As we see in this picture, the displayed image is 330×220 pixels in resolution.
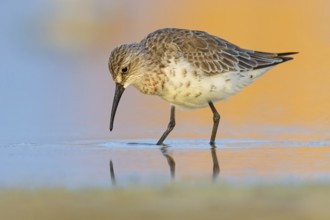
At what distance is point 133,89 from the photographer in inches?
555

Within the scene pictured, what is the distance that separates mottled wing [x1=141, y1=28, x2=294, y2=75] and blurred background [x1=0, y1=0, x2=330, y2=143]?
2.33 ft

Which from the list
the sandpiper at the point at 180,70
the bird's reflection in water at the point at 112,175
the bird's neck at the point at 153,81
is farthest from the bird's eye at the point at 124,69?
the bird's reflection in water at the point at 112,175

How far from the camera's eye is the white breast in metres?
9.79

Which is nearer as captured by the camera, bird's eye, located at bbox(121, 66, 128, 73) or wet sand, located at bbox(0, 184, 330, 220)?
wet sand, located at bbox(0, 184, 330, 220)

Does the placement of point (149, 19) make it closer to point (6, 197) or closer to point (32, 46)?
point (32, 46)

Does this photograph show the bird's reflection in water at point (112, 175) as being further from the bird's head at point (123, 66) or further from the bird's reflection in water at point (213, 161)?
the bird's head at point (123, 66)

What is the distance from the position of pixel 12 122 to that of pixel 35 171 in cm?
313

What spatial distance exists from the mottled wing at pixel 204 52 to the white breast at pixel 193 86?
0.10m

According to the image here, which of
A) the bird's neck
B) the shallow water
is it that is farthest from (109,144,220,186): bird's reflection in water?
the bird's neck

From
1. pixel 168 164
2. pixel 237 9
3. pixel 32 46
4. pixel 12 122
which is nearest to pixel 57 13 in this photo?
pixel 32 46

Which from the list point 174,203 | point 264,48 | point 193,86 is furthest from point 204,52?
point 264,48

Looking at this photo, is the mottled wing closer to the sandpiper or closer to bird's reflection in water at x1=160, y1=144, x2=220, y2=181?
the sandpiper

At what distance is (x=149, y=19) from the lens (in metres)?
18.0

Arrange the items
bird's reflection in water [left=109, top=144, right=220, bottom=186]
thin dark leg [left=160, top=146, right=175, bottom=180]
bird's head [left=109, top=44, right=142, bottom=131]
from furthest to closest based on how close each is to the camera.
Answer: bird's head [left=109, top=44, right=142, bottom=131]
thin dark leg [left=160, top=146, right=175, bottom=180]
bird's reflection in water [left=109, top=144, right=220, bottom=186]
